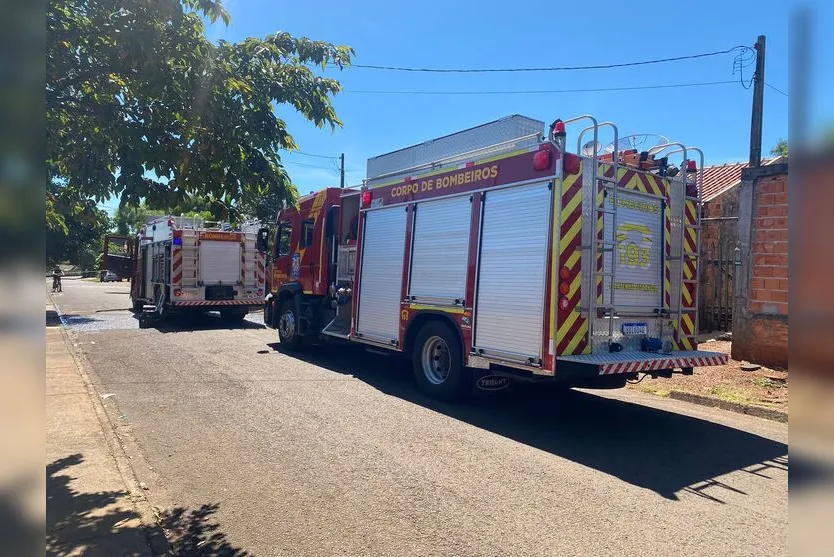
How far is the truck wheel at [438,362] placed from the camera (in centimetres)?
754

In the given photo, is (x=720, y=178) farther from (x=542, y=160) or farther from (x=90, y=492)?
(x=90, y=492)

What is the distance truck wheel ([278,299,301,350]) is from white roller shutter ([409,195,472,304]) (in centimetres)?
425

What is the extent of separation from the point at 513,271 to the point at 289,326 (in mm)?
6656

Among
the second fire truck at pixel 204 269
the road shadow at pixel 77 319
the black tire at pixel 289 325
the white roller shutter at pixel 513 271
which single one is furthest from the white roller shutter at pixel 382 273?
the road shadow at pixel 77 319

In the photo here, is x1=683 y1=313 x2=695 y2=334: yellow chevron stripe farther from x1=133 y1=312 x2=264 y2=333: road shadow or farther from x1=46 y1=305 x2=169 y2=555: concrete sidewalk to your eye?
x1=133 y1=312 x2=264 y2=333: road shadow

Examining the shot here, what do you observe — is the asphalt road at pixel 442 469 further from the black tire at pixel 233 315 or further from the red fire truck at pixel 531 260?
the black tire at pixel 233 315

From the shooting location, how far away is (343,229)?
10938 millimetres

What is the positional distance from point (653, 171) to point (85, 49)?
6392 mm

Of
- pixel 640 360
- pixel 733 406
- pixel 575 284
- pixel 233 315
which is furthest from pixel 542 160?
pixel 233 315

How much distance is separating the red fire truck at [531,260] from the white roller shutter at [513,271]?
0.02 m

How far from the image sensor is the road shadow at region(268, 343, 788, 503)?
5160 millimetres
